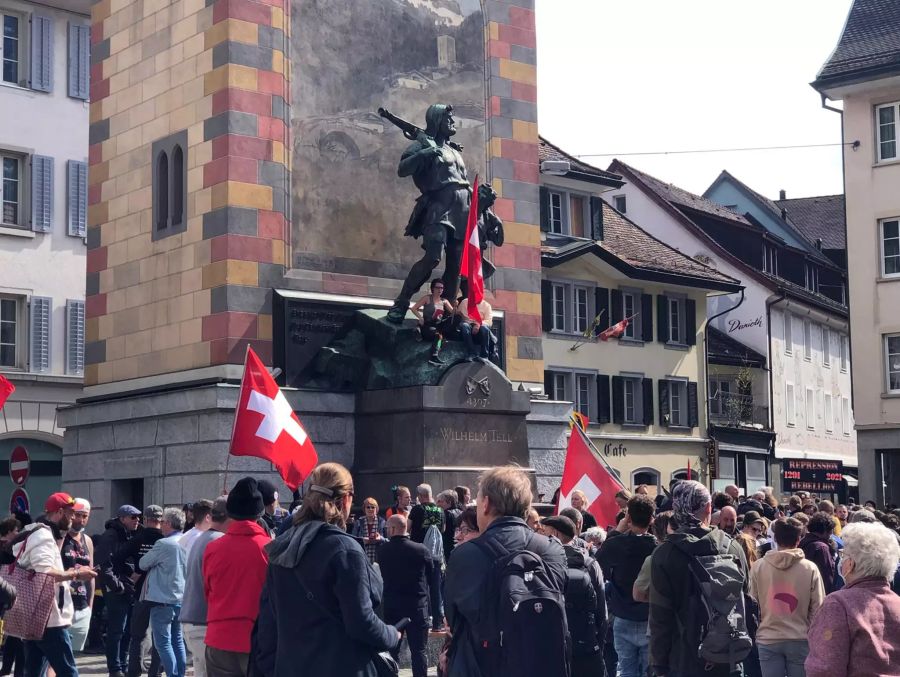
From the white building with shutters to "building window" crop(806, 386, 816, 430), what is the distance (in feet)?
89.7

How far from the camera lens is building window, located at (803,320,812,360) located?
177ft

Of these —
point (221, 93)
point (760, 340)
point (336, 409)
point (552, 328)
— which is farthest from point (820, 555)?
point (760, 340)

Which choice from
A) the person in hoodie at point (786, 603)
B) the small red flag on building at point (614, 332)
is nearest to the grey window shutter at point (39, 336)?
the small red flag on building at point (614, 332)

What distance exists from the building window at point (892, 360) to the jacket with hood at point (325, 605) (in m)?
33.8

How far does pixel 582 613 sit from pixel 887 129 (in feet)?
105

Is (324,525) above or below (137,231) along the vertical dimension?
below

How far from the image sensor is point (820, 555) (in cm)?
1305

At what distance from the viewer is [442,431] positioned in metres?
20.7

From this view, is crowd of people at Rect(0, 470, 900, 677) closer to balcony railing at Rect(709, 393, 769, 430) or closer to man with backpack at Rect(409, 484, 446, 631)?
man with backpack at Rect(409, 484, 446, 631)

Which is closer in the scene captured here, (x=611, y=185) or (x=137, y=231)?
(x=137, y=231)

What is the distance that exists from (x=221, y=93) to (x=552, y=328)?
21.6 m

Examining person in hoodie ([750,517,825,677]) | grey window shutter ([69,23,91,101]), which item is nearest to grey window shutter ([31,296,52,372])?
grey window shutter ([69,23,91,101])

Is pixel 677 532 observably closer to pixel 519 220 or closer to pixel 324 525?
pixel 324 525

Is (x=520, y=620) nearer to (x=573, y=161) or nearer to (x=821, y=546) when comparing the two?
(x=821, y=546)
